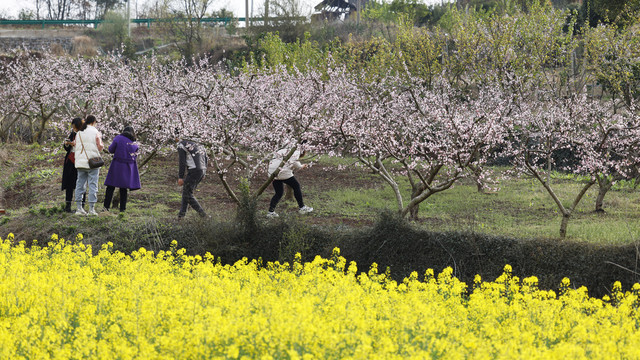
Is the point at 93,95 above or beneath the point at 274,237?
above

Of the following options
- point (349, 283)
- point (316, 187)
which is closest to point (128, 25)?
point (316, 187)

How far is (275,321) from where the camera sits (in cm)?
528

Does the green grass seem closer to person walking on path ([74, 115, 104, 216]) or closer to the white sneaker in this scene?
the white sneaker

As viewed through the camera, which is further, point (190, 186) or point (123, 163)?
point (123, 163)

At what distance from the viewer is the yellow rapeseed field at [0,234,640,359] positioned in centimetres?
500

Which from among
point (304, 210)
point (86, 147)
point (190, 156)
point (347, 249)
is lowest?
point (347, 249)

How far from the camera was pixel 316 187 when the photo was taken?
16344 mm

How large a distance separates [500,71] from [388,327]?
13.9m

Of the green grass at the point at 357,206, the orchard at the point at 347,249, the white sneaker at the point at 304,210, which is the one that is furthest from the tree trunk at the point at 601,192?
the white sneaker at the point at 304,210

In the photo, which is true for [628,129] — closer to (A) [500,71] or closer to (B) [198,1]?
(A) [500,71]

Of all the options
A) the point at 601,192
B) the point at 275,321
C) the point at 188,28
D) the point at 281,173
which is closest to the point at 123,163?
the point at 281,173

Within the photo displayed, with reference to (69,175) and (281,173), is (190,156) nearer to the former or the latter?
(281,173)

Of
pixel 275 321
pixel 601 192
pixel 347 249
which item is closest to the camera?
pixel 275 321

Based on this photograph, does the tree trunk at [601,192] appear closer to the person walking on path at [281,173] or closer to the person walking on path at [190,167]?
the person walking on path at [281,173]
